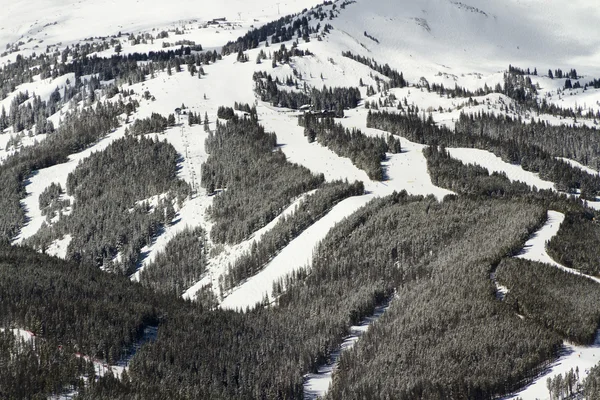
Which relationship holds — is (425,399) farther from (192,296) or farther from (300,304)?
(192,296)

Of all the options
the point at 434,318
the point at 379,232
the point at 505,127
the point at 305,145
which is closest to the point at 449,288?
the point at 434,318

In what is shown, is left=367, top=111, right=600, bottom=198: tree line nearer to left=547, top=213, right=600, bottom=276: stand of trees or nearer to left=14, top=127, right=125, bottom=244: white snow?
left=547, top=213, right=600, bottom=276: stand of trees

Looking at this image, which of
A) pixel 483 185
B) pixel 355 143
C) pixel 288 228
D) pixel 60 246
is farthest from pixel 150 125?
pixel 483 185

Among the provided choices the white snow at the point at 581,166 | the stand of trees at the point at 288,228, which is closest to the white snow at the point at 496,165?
the white snow at the point at 581,166

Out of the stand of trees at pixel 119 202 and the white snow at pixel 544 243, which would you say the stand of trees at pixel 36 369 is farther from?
the stand of trees at pixel 119 202

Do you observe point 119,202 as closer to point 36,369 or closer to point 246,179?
point 246,179

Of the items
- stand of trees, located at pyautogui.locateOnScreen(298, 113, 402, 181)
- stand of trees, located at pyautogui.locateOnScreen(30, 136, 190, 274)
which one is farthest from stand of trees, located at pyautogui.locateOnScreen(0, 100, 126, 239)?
stand of trees, located at pyautogui.locateOnScreen(298, 113, 402, 181)

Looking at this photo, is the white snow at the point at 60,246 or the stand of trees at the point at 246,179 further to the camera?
the white snow at the point at 60,246
